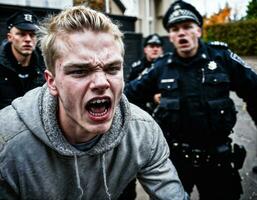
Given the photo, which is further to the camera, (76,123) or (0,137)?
(76,123)

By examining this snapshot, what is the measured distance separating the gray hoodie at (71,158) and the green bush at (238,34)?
799 centimetres

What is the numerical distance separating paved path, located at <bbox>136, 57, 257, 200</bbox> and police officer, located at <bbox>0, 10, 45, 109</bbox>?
179 cm

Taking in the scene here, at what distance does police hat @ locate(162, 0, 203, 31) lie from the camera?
3.12m

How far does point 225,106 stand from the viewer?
295 centimetres

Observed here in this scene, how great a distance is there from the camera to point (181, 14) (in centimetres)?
313

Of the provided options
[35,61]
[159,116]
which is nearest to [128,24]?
[35,61]

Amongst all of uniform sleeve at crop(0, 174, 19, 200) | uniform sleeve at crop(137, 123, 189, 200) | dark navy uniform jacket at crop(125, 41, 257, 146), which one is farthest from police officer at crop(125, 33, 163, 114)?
uniform sleeve at crop(0, 174, 19, 200)

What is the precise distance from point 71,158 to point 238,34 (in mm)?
10033

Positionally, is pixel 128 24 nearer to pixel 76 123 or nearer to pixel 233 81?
pixel 233 81

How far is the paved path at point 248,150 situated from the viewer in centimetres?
427

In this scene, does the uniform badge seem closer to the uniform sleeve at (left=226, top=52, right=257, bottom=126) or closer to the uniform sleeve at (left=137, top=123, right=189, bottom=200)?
the uniform sleeve at (left=226, top=52, right=257, bottom=126)

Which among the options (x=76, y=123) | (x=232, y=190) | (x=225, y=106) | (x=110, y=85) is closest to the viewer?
(x=110, y=85)

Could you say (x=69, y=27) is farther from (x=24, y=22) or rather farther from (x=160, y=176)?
(x=24, y=22)

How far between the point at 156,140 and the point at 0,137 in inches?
31.3
